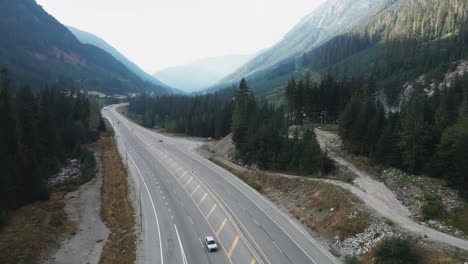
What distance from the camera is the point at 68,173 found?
85812 mm

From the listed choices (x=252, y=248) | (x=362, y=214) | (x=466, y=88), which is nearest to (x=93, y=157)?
(x=252, y=248)

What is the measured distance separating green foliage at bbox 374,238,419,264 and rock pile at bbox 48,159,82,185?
71.5 metres

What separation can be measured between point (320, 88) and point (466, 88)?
53581 mm

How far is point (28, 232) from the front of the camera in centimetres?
4825

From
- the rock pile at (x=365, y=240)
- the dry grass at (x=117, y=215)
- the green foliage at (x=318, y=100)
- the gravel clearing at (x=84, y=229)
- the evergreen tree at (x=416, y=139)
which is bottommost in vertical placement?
the gravel clearing at (x=84, y=229)

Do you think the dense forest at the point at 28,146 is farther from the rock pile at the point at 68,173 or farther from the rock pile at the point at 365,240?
the rock pile at the point at 365,240

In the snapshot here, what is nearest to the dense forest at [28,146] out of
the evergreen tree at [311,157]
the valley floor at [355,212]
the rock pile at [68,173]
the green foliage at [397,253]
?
the rock pile at [68,173]

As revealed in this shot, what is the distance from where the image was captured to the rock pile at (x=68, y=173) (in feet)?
260

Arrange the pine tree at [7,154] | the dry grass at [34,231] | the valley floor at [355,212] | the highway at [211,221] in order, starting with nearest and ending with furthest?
the valley floor at [355,212] → the highway at [211,221] → the dry grass at [34,231] → the pine tree at [7,154]

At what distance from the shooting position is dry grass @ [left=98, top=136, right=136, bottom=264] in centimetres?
4109

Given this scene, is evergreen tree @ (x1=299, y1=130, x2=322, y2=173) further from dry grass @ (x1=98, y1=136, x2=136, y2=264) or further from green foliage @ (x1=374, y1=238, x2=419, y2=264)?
dry grass @ (x1=98, y1=136, x2=136, y2=264)

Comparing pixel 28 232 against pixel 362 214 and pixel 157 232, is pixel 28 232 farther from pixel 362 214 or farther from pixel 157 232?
pixel 362 214

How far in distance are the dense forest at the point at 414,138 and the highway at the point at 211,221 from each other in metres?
27.2

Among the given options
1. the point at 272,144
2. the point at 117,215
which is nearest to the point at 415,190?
the point at 272,144
